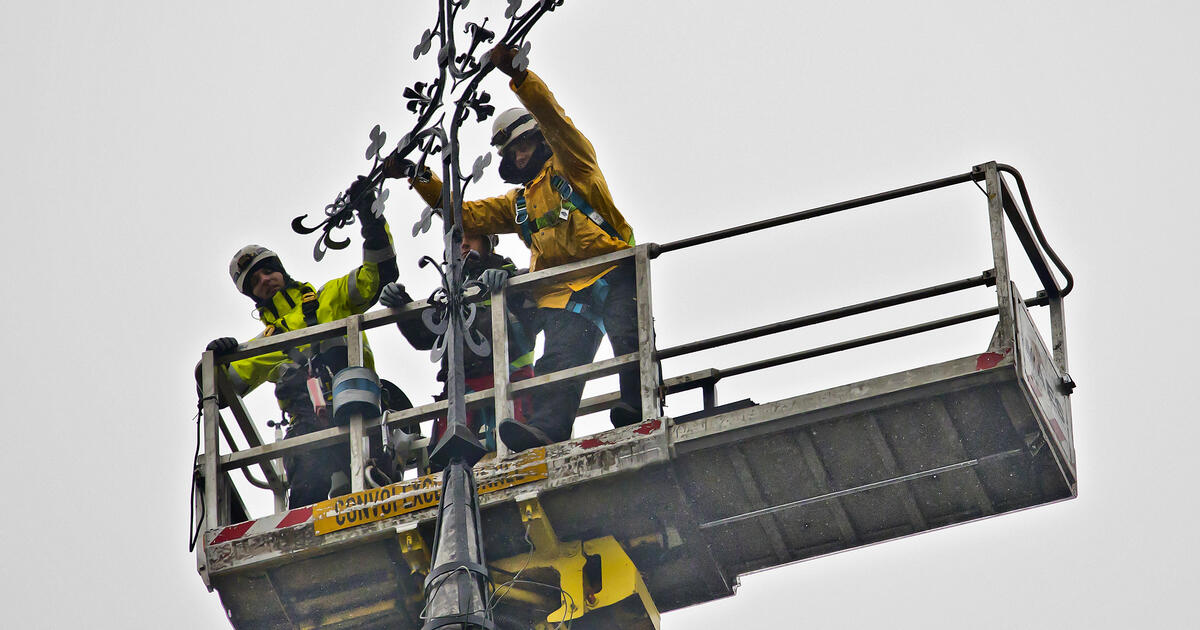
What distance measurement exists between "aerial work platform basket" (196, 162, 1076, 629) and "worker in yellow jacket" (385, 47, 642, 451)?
22 centimetres

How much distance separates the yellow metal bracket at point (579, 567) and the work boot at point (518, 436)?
40 centimetres

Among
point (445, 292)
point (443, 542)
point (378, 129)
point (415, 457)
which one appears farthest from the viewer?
point (415, 457)

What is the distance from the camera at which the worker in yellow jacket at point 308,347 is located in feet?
42.5

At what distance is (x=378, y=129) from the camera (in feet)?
36.7

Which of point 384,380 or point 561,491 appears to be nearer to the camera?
point 561,491

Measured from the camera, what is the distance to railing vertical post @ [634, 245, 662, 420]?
11641mm

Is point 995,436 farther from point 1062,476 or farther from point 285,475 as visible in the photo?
point 285,475

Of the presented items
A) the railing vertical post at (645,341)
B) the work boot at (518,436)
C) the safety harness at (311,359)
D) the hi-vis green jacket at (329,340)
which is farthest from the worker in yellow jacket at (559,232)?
the safety harness at (311,359)

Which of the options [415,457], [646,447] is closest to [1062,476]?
[646,447]

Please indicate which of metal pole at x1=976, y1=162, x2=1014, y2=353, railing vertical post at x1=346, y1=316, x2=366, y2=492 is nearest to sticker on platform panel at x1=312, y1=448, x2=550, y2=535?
railing vertical post at x1=346, y1=316, x2=366, y2=492

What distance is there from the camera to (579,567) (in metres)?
11.7

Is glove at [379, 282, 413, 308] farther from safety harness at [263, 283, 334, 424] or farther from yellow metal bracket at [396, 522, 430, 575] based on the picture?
yellow metal bracket at [396, 522, 430, 575]

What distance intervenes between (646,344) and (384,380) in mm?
2110

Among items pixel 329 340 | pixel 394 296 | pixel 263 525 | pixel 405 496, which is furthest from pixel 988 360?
pixel 329 340
